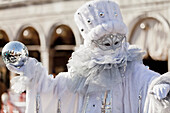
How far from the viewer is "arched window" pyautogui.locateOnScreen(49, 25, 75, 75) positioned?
1123 cm

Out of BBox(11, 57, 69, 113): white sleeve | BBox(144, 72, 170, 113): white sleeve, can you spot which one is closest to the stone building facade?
BBox(11, 57, 69, 113): white sleeve

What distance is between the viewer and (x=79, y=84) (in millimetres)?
3332

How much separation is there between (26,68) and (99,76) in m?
0.61

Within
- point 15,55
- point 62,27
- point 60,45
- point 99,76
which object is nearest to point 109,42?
point 99,76

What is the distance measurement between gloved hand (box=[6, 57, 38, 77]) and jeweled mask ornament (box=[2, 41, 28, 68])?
3cm

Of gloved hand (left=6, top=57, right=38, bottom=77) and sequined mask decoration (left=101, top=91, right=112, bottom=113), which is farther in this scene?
sequined mask decoration (left=101, top=91, right=112, bottom=113)

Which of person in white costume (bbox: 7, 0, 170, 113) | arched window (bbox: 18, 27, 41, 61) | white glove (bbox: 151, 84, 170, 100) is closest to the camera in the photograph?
white glove (bbox: 151, 84, 170, 100)

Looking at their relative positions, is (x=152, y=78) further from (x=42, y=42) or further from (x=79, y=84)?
(x=42, y=42)

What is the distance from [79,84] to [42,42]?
26.7 ft

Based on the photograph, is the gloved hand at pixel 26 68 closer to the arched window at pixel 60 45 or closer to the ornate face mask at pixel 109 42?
the ornate face mask at pixel 109 42

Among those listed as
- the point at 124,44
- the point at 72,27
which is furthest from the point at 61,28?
the point at 124,44

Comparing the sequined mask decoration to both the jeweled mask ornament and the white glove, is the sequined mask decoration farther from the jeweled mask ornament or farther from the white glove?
the jeweled mask ornament

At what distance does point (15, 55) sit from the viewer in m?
3.06

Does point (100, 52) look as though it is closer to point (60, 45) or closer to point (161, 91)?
point (161, 91)
